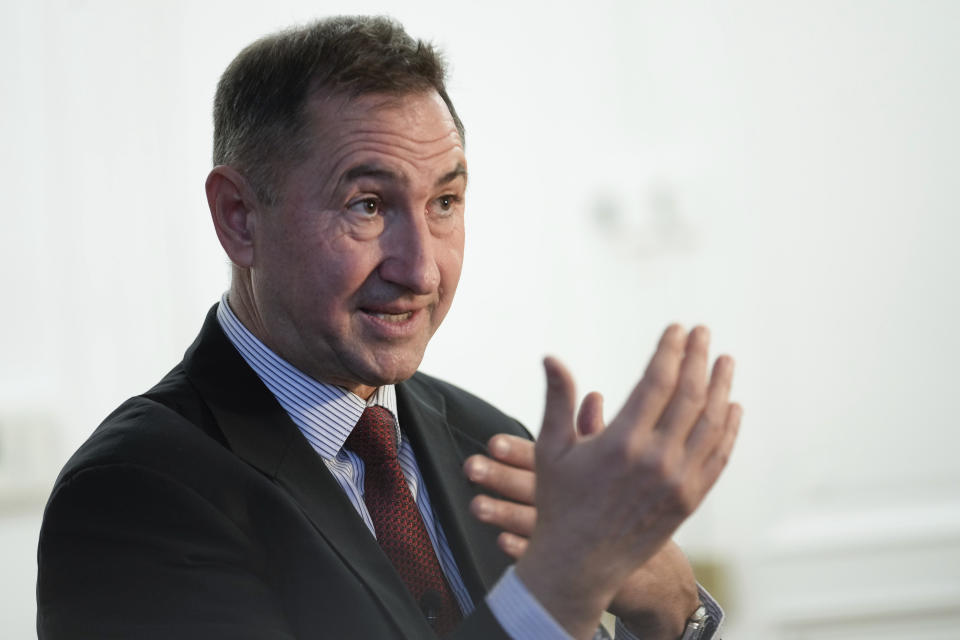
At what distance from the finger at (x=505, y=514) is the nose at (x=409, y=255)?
262 mm

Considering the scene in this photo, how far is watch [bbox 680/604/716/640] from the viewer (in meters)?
1.25

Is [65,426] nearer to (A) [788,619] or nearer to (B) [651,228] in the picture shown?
(B) [651,228]

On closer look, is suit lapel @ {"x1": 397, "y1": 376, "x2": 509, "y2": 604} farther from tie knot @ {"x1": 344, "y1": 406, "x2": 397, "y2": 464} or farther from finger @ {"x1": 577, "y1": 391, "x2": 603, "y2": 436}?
finger @ {"x1": 577, "y1": 391, "x2": 603, "y2": 436}

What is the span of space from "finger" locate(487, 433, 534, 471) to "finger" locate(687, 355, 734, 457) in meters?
0.25

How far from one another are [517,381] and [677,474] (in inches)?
93.0

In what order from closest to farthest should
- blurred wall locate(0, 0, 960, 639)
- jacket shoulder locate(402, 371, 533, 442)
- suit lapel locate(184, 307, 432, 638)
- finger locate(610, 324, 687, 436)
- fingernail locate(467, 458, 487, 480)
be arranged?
finger locate(610, 324, 687, 436) → fingernail locate(467, 458, 487, 480) → suit lapel locate(184, 307, 432, 638) → jacket shoulder locate(402, 371, 533, 442) → blurred wall locate(0, 0, 960, 639)

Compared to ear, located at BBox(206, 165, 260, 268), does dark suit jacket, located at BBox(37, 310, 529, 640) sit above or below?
below

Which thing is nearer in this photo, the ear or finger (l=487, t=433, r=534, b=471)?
finger (l=487, t=433, r=534, b=471)

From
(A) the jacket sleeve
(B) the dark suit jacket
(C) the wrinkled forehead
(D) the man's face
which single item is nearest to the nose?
(D) the man's face

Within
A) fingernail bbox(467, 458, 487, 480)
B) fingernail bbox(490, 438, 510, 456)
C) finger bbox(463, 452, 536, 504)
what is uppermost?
fingernail bbox(490, 438, 510, 456)

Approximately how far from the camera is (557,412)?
0.84m

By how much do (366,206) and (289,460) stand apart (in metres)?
0.29

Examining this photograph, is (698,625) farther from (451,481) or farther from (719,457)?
(719,457)

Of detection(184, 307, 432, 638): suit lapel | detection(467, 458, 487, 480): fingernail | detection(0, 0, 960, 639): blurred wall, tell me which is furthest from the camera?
detection(0, 0, 960, 639): blurred wall
